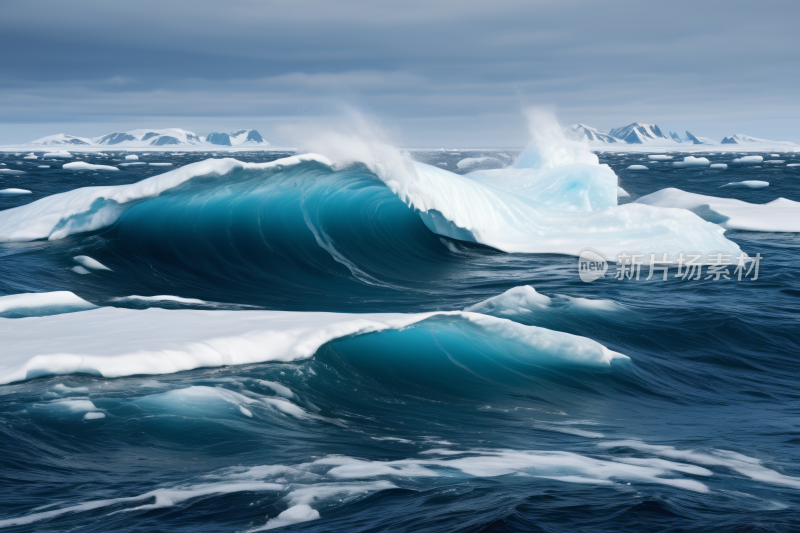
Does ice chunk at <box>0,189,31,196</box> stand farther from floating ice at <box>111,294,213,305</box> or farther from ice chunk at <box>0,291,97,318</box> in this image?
ice chunk at <box>0,291,97,318</box>

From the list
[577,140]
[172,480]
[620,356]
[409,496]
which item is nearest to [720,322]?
[620,356]

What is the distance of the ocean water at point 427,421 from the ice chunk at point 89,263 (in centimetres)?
14

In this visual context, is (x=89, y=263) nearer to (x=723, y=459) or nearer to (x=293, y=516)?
(x=293, y=516)

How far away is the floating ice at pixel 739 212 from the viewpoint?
19.0 m

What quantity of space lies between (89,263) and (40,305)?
4329 mm

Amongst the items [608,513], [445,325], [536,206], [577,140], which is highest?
[577,140]

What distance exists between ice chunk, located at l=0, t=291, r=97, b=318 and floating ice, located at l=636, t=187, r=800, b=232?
16.8 metres

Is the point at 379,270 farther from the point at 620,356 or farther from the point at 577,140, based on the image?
the point at 577,140

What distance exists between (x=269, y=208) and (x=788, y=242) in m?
12.1

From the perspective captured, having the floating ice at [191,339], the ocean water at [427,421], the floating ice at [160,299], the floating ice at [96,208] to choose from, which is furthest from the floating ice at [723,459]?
the floating ice at [96,208]

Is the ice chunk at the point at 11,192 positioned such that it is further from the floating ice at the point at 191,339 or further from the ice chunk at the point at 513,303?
the ice chunk at the point at 513,303

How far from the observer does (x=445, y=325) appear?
7.40m

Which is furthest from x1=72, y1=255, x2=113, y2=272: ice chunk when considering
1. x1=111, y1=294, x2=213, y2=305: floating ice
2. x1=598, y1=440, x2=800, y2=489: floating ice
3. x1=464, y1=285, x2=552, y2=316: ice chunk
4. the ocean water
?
x1=598, y1=440, x2=800, y2=489: floating ice

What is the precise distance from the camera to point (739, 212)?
20766 mm
